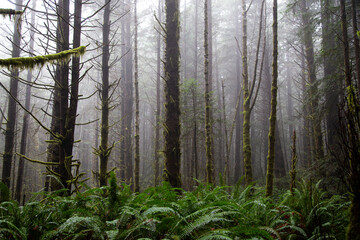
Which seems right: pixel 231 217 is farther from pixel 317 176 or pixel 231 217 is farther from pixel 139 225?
pixel 317 176

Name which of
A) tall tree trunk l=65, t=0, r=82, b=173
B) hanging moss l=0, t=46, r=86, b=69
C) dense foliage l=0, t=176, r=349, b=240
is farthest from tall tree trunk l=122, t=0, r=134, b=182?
hanging moss l=0, t=46, r=86, b=69

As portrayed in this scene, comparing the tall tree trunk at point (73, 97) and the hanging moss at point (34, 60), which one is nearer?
the hanging moss at point (34, 60)

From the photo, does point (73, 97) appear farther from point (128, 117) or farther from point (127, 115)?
point (128, 117)

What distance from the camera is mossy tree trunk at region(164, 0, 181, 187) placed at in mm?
5556

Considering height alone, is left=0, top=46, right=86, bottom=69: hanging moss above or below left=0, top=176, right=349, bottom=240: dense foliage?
above

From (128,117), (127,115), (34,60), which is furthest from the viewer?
(128,117)

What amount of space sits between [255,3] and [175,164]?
77.8ft

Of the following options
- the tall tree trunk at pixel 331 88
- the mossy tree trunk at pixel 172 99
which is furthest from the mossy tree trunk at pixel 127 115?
the tall tree trunk at pixel 331 88

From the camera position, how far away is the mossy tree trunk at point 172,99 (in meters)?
5.56

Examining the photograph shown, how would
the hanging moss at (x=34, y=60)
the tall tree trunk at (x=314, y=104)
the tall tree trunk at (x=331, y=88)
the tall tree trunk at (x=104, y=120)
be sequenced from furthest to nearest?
the tall tree trunk at (x=314, y=104) → the tall tree trunk at (x=331, y=88) → the tall tree trunk at (x=104, y=120) → the hanging moss at (x=34, y=60)

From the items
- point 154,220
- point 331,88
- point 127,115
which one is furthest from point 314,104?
point 127,115

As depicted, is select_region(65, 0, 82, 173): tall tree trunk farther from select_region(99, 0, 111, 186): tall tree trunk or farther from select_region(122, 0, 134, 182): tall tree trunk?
select_region(122, 0, 134, 182): tall tree trunk

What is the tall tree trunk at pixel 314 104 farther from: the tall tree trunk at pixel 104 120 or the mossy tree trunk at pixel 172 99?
the tall tree trunk at pixel 104 120

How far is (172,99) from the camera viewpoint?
577cm
